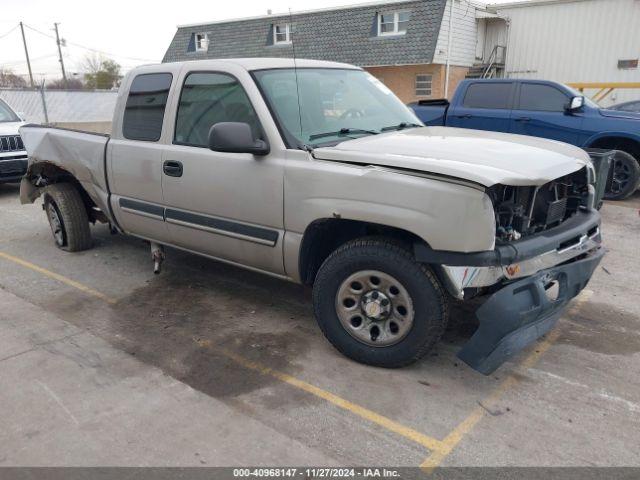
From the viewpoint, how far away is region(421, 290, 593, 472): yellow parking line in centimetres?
268

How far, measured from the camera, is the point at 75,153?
5.37 m

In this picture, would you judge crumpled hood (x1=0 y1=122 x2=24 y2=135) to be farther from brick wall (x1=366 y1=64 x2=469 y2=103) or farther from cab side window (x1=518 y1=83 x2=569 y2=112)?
brick wall (x1=366 y1=64 x2=469 y2=103)

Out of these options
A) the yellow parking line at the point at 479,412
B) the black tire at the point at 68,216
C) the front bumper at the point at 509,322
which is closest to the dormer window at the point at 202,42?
the black tire at the point at 68,216

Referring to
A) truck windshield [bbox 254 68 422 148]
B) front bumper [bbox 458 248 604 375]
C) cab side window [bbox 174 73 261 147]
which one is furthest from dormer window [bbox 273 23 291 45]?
front bumper [bbox 458 248 604 375]

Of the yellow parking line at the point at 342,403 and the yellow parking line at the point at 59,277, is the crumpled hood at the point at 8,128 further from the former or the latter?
the yellow parking line at the point at 342,403

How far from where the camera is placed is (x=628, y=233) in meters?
6.75

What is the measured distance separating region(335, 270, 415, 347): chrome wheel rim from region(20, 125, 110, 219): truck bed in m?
2.88

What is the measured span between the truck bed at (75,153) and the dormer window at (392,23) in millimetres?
17306

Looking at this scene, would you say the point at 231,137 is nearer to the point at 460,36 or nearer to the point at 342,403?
the point at 342,403

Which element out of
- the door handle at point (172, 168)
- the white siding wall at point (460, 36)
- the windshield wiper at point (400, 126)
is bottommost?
the door handle at point (172, 168)

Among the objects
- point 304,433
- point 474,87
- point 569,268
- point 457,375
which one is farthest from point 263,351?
point 474,87

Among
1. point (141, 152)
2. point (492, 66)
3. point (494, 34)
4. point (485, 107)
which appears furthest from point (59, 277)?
point (494, 34)

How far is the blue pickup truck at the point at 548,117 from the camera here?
27.3ft

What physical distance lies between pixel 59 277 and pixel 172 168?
1.97 metres
